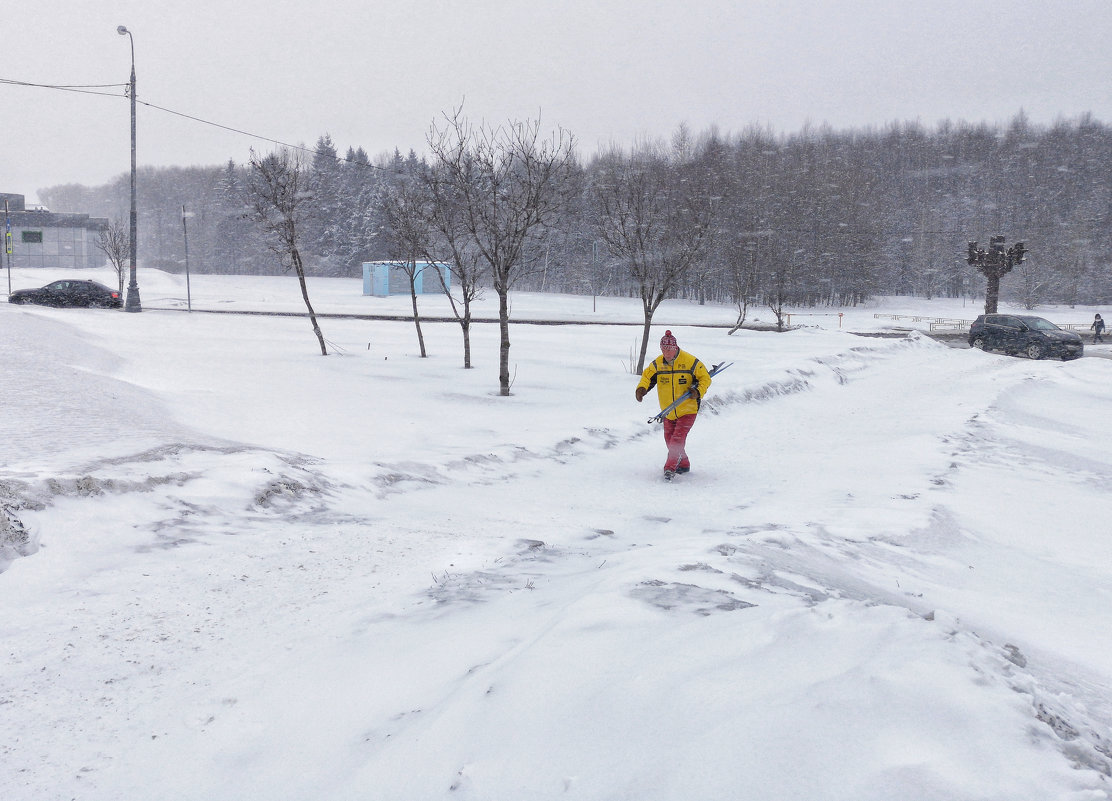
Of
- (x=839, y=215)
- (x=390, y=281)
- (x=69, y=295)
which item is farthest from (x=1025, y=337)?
(x=839, y=215)

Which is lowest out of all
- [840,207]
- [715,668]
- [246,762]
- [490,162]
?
[246,762]

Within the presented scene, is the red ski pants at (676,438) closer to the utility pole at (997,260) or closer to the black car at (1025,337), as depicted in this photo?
the black car at (1025,337)

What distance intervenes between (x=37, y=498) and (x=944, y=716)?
5645 mm

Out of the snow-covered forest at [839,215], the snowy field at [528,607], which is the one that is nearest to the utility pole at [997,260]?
the snow-covered forest at [839,215]

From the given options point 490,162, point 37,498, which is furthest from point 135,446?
point 490,162

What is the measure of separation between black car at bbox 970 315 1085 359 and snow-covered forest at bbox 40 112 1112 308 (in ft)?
88.3

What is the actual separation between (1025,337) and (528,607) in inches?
1091

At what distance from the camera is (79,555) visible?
4.50 meters

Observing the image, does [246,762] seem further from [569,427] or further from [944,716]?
[569,427]

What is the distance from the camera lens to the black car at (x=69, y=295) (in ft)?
95.7

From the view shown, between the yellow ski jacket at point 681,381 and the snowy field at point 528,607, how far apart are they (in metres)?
0.91

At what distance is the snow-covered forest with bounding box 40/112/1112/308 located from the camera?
2489 inches

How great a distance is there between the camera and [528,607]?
4.11 m

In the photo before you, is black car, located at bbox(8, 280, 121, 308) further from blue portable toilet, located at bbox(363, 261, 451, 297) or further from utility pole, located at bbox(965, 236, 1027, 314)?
utility pole, located at bbox(965, 236, 1027, 314)
